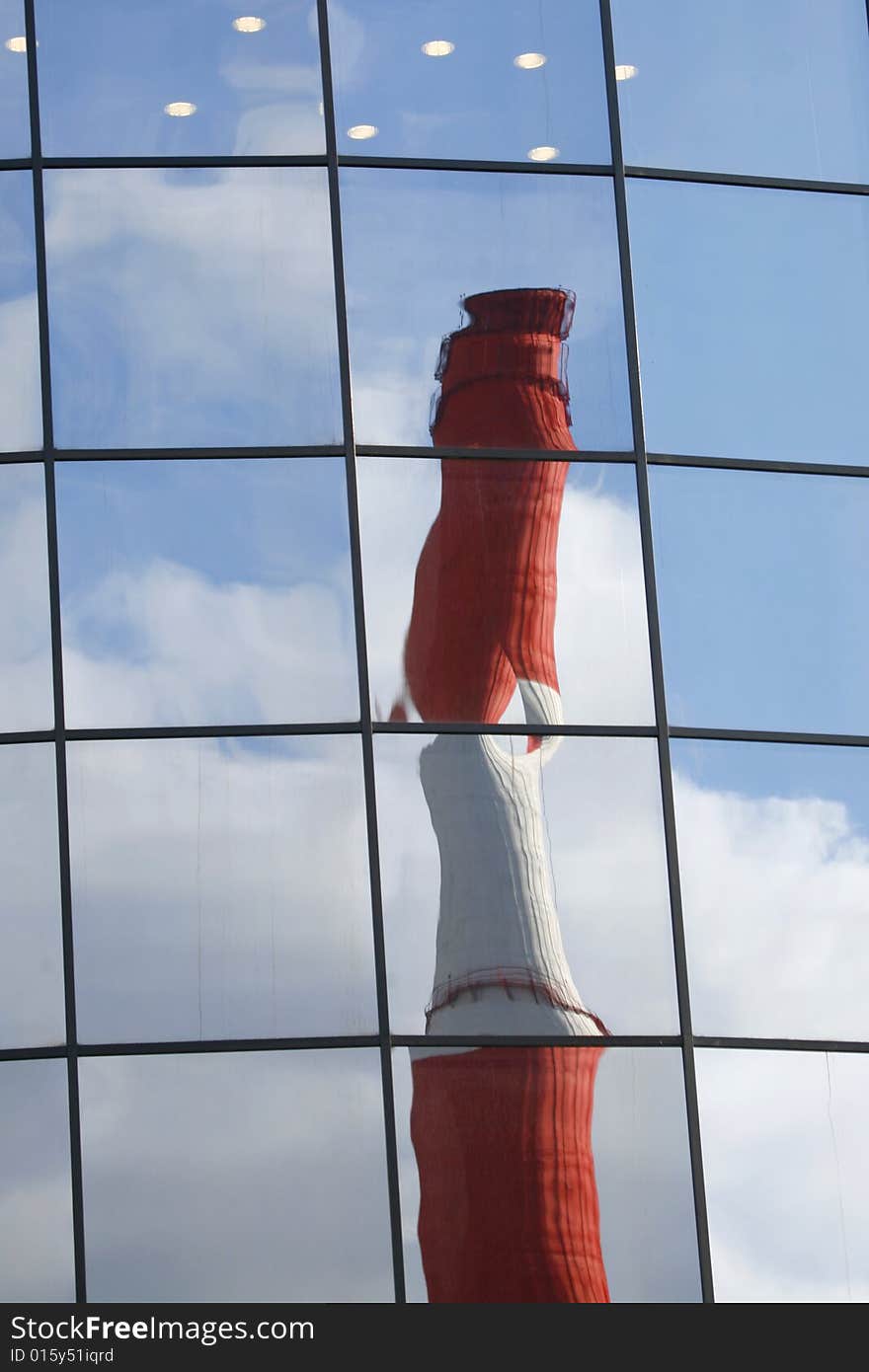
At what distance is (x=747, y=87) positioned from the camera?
1497cm

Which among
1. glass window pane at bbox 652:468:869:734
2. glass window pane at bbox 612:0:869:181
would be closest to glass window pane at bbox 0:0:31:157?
glass window pane at bbox 612:0:869:181

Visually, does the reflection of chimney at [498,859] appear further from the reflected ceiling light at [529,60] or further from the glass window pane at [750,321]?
the reflected ceiling light at [529,60]

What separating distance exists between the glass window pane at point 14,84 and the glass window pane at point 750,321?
439 centimetres

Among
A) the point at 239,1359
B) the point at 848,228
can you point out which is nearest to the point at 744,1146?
the point at 239,1359

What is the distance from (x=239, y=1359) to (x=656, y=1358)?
87.6 inches

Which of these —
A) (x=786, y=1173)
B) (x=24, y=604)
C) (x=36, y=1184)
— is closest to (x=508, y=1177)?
(x=786, y=1173)

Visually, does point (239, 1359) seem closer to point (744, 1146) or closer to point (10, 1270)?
point (10, 1270)

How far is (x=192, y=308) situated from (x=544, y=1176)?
6.36 meters

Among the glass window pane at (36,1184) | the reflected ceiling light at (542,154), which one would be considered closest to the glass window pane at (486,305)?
the reflected ceiling light at (542,154)

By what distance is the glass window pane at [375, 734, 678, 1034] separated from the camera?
42.7 ft

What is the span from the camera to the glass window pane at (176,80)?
14.1 m

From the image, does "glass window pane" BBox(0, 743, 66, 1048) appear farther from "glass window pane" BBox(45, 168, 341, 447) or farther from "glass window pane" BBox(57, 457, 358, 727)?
"glass window pane" BBox(45, 168, 341, 447)

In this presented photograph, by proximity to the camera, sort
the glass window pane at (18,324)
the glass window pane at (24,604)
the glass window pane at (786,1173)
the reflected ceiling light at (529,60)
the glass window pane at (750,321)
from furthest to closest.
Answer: the reflected ceiling light at (529,60) < the glass window pane at (750,321) < the glass window pane at (18,324) < the glass window pane at (24,604) < the glass window pane at (786,1173)

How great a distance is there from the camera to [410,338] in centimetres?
1405
